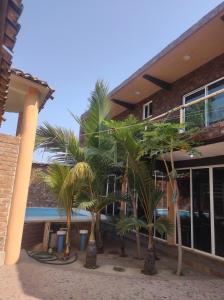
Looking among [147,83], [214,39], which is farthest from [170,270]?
[147,83]

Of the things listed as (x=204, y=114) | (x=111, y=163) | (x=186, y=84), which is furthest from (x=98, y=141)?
(x=186, y=84)

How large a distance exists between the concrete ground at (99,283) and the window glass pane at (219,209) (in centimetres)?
146

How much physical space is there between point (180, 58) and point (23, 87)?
20.0 ft

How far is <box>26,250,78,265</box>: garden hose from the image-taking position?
21.7 feet

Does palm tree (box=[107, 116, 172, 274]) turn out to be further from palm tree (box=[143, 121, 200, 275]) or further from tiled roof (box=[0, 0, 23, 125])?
tiled roof (box=[0, 0, 23, 125])

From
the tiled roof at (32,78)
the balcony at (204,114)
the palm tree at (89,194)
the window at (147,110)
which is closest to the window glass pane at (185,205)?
the balcony at (204,114)

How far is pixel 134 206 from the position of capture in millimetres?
7219

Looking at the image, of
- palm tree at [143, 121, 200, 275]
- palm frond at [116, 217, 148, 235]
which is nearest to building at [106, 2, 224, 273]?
palm tree at [143, 121, 200, 275]

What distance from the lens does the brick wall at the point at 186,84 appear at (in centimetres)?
921

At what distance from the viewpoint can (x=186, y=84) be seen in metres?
10.6

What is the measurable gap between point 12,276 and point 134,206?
11.9 feet

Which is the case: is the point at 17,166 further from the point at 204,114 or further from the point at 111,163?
the point at 204,114

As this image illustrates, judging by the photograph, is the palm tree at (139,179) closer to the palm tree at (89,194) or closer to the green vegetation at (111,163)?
the green vegetation at (111,163)

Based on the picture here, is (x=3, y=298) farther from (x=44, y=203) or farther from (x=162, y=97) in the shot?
(x=44, y=203)
